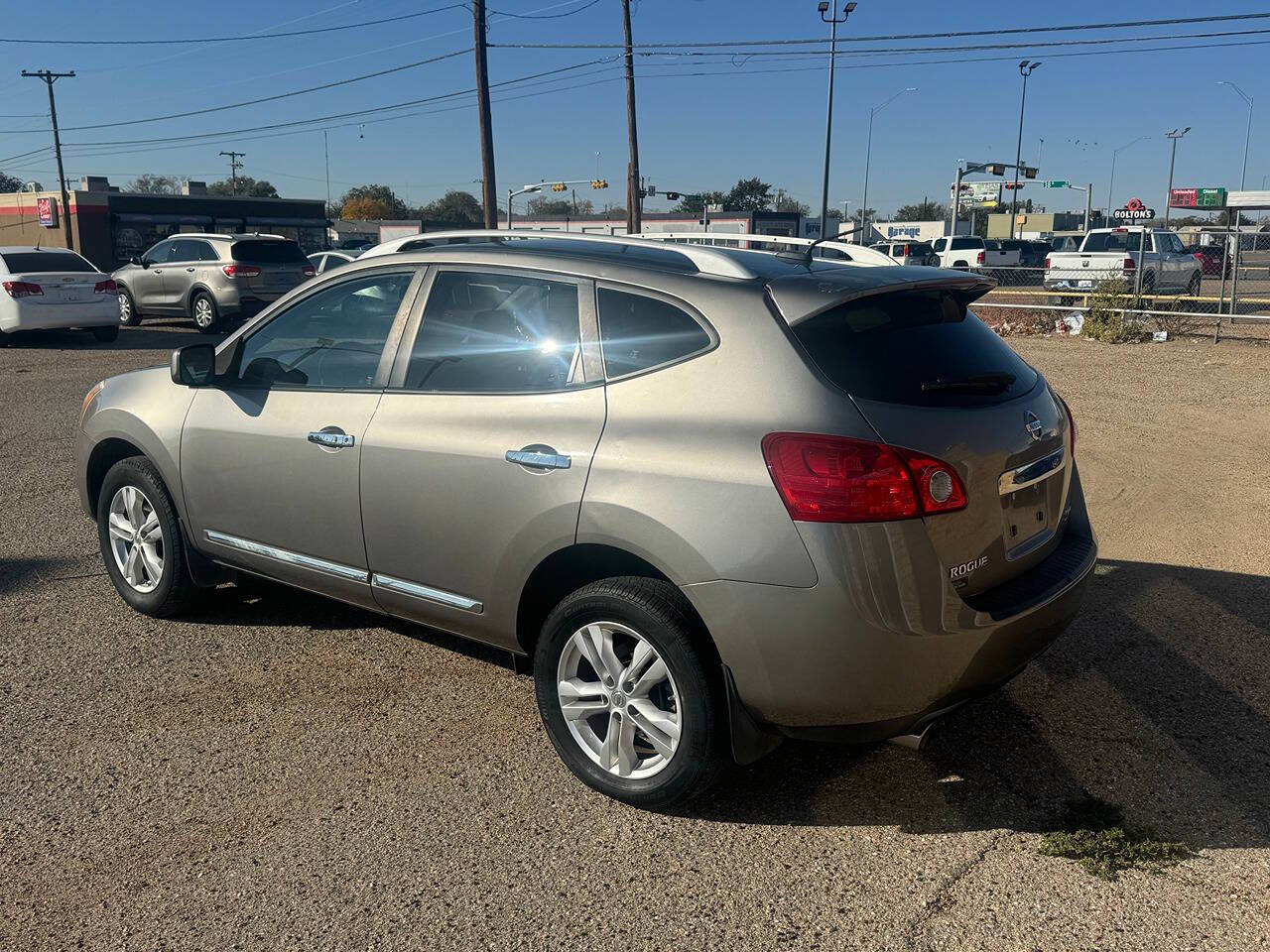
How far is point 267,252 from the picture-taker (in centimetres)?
2006

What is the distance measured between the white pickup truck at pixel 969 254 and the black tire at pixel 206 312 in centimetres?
2181

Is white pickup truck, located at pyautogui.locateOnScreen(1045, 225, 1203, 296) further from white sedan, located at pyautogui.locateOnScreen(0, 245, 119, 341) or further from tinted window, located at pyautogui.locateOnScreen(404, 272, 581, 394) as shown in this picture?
tinted window, located at pyautogui.locateOnScreen(404, 272, 581, 394)

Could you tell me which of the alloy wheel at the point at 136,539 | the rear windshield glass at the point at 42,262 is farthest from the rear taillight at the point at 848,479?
the rear windshield glass at the point at 42,262

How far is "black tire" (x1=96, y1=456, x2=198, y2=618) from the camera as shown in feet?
16.5

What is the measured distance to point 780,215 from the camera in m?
62.9

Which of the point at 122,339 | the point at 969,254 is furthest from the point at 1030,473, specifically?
the point at 969,254

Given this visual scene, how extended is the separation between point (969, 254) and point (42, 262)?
29.6 meters

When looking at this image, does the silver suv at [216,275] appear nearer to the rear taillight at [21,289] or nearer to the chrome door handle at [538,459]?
the rear taillight at [21,289]

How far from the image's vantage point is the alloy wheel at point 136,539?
518 centimetres

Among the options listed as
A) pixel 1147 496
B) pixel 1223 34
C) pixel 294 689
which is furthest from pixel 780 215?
pixel 294 689

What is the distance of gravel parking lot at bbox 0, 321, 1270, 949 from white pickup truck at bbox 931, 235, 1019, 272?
99.4 feet

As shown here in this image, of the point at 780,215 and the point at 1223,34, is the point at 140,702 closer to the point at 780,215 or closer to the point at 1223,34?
the point at 1223,34

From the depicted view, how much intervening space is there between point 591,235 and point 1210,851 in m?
3.09

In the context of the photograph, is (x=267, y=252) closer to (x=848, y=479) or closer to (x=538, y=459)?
(x=538, y=459)
